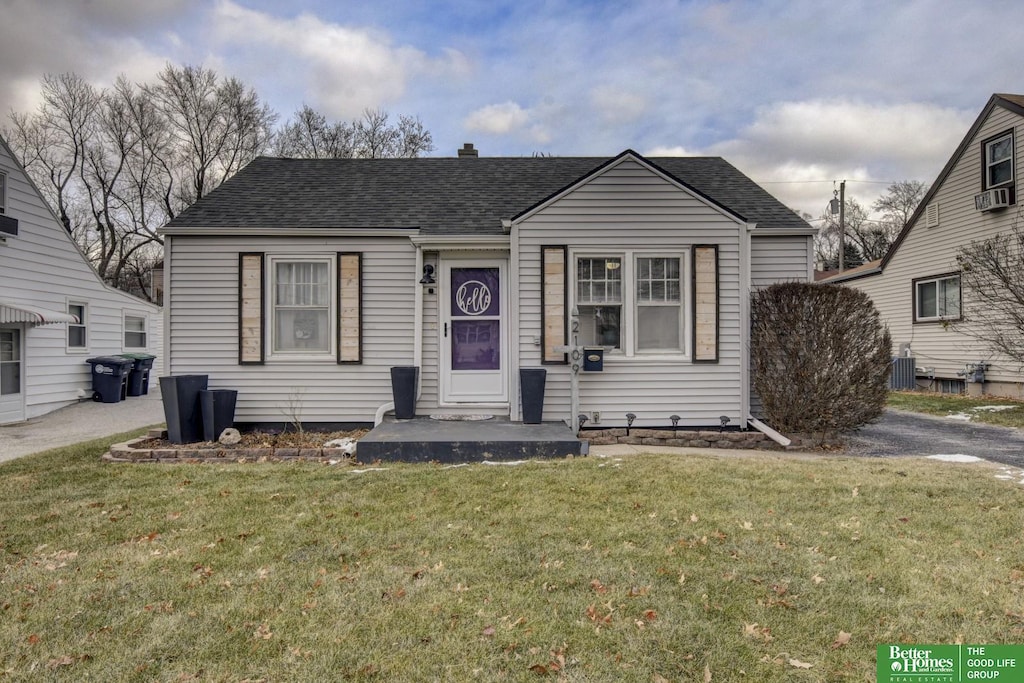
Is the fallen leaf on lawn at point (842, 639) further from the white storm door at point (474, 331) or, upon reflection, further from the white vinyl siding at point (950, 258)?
the white vinyl siding at point (950, 258)

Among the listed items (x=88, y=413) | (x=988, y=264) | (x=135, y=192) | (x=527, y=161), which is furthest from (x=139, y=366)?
(x=988, y=264)

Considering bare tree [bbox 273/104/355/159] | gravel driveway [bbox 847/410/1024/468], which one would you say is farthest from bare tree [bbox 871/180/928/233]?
bare tree [bbox 273/104/355/159]

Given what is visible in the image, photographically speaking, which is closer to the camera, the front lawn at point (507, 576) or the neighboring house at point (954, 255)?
the front lawn at point (507, 576)

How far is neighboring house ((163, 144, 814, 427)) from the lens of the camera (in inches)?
297

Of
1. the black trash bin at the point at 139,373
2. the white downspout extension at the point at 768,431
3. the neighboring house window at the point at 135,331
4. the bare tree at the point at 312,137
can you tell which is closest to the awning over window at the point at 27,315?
the black trash bin at the point at 139,373

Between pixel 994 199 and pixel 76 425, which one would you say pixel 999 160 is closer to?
pixel 994 199

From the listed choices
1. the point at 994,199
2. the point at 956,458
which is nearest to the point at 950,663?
the point at 956,458

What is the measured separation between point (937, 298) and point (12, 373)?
21.4m

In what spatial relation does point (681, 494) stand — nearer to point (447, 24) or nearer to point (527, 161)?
point (527, 161)

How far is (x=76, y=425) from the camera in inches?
398

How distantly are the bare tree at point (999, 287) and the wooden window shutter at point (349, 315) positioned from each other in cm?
1249

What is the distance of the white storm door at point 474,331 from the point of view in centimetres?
805

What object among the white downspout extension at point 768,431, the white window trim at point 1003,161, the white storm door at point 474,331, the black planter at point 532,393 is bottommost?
the white downspout extension at point 768,431

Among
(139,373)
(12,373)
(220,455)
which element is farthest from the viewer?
(139,373)
